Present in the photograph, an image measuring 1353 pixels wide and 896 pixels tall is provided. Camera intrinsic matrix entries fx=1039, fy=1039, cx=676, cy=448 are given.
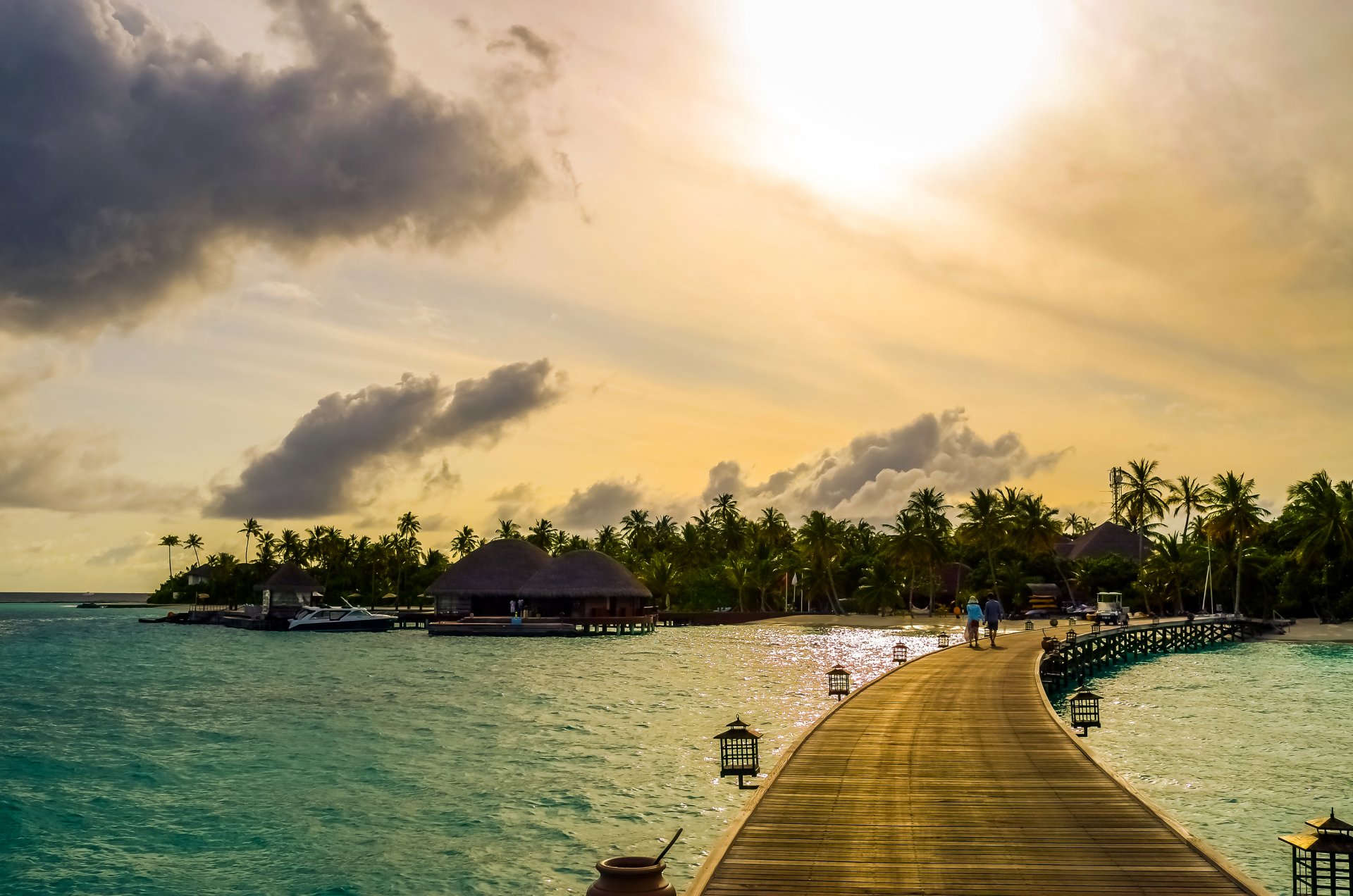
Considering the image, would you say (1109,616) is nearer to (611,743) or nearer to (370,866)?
(611,743)

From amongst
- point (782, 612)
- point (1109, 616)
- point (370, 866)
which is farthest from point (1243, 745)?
point (782, 612)

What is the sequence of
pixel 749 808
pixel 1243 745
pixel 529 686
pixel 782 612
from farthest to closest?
pixel 782 612 → pixel 529 686 → pixel 1243 745 → pixel 749 808

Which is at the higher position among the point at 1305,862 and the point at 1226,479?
the point at 1226,479

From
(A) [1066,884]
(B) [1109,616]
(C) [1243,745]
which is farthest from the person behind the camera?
(B) [1109,616]

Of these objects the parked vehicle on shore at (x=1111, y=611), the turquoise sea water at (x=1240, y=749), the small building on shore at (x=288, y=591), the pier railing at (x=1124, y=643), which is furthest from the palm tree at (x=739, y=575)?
the turquoise sea water at (x=1240, y=749)

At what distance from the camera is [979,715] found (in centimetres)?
2422

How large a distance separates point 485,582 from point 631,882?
287ft

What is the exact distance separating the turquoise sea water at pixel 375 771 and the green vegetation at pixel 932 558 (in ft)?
146

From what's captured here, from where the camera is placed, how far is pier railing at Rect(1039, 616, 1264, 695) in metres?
45.5

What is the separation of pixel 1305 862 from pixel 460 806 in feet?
52.8

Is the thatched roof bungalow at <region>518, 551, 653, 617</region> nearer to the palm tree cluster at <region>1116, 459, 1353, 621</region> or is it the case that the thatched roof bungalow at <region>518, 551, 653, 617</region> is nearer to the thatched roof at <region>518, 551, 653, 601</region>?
the thatched roof at <region>518, 551, 653, 601</region>

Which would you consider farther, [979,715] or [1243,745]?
[1243,745]

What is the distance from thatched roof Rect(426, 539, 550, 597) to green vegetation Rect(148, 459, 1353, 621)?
27535 millimetres

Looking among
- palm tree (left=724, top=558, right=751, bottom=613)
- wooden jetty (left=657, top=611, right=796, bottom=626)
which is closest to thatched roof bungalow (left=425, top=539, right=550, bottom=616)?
wooden jetty (left=657, top=611, right=796, bottom=626)
